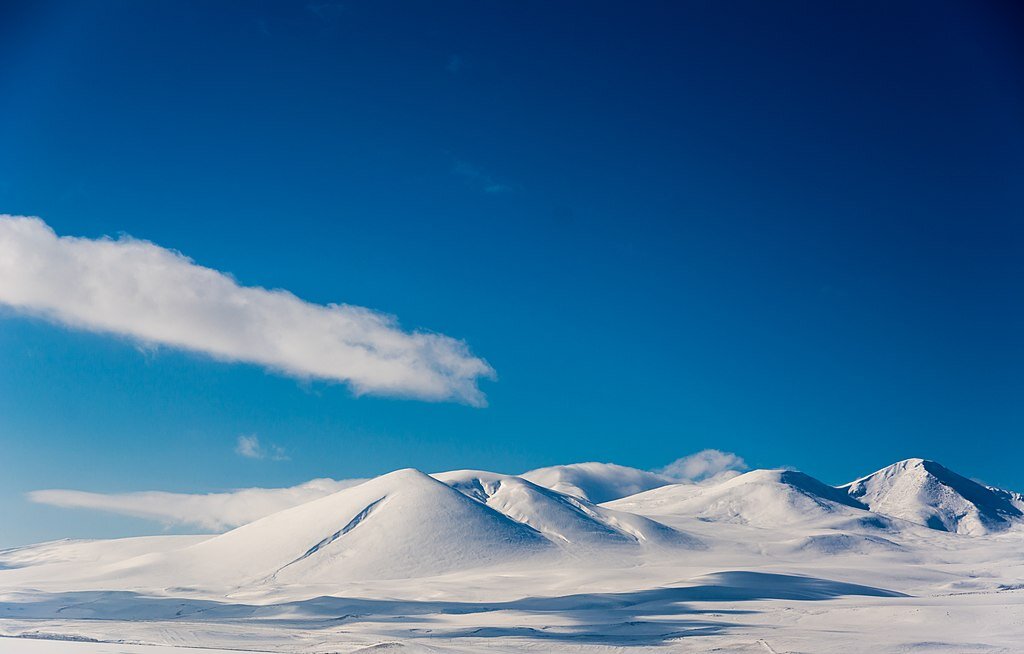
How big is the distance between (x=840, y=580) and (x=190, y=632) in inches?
4817

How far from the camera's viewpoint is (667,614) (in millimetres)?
111688

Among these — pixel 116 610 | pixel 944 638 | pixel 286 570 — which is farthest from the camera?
pixel 286 570

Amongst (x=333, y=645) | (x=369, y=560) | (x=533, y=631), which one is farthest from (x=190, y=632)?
(x=369, y=560)

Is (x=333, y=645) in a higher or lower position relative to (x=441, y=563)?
lower

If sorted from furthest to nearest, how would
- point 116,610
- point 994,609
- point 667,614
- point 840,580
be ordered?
point 840,580 → point 116,610 → point 667,614 → point 994,609

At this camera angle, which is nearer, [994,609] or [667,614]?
[994,609]

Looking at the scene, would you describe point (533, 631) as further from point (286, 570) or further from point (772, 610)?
point (286, 570)

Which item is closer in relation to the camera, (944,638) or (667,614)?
(944,638)

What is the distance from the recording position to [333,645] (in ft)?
275

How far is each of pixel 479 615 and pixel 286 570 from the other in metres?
84.9

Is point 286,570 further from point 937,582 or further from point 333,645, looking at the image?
point 937,582

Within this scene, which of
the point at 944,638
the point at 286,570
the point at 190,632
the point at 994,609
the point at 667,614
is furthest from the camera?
the point at 286,570

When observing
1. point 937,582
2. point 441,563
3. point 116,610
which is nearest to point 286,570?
point 441,563

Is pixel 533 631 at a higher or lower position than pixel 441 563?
lower
